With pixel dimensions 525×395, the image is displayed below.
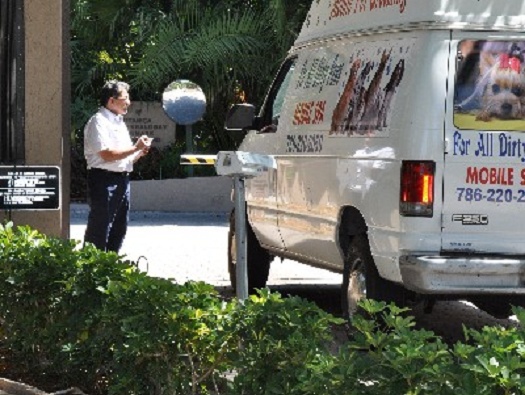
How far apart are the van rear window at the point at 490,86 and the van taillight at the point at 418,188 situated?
346mm

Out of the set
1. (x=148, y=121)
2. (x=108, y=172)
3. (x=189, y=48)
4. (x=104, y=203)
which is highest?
(x=189, y=48)

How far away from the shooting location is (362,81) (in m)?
11.0

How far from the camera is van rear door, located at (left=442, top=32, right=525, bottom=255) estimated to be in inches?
393

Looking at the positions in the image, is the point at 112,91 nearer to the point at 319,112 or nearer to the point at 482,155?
the point at 319,112

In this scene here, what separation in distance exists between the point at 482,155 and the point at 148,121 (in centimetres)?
2180

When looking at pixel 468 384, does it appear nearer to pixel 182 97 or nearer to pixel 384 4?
pixel 384 4

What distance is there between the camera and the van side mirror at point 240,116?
42.2ft

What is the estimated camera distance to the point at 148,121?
103 feet

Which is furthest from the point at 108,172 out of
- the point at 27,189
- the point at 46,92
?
the point at 27,189

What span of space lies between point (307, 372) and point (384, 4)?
553cm

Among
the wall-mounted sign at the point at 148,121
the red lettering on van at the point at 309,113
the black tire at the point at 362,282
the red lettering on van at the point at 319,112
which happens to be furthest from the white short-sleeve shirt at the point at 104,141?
the wall-mounted sign at the point at 148,121

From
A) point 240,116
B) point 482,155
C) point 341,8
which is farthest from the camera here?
point 240,116

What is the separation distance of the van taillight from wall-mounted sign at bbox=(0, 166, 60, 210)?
95.7 inches

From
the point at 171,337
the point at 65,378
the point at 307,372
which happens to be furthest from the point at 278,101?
the point at 307,372
